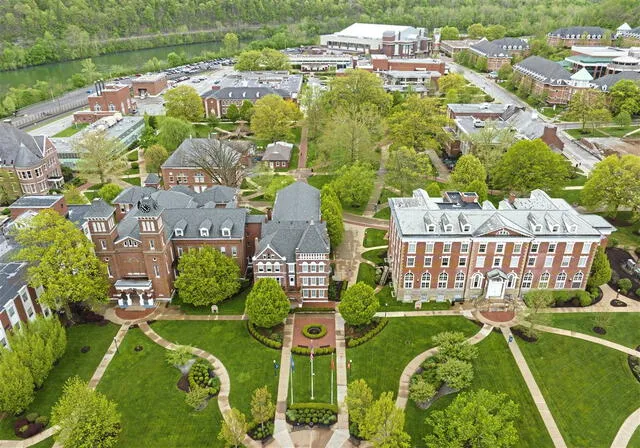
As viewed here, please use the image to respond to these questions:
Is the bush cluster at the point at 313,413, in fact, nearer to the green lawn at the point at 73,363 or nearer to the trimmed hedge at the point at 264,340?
the trimmed hedge at the point at 264,340

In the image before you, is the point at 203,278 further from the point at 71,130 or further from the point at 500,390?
the point at 71,130

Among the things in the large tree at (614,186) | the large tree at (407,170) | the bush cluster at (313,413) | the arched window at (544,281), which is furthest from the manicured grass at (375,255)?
the large tree at (614,186)

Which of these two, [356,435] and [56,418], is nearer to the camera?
[56,418]

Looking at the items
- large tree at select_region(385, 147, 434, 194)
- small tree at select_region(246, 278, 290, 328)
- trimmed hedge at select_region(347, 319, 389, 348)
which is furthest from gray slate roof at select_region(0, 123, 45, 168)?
trimmed hedge at select_region(347, 319, 389, 348)

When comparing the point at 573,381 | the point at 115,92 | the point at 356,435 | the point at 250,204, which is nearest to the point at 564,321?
the point at 573,381

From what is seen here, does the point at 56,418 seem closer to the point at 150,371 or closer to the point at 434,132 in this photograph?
the point at 150,371

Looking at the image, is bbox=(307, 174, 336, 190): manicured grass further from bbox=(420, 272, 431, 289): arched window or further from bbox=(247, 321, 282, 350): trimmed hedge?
bbox=(247, 321, 282, 350): trimmed hedge

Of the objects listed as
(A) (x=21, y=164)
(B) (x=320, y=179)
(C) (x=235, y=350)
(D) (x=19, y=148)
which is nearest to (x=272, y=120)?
(B) (x=320, y=179)
